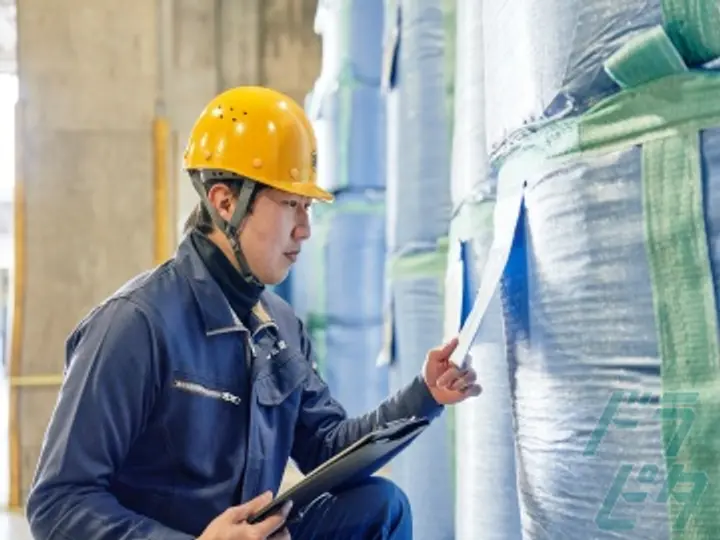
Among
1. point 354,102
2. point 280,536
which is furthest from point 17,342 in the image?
point 280,536

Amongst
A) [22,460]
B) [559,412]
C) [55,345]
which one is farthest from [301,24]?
[559,412]

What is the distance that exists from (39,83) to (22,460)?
1658 mm

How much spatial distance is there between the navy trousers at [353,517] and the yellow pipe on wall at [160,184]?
244 centimetres

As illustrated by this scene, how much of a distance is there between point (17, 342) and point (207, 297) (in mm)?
2607

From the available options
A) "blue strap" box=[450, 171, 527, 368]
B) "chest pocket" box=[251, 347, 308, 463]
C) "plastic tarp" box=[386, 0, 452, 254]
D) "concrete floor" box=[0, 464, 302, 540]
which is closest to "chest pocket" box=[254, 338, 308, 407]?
"chest pocket" box=[251, 347, 308, 463]

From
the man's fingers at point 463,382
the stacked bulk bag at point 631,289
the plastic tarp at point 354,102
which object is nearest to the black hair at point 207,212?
the man's fingers at point 463,382

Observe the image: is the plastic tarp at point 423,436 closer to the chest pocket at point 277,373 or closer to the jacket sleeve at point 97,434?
the chest pocket at point 277,373

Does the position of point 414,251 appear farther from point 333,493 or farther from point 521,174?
point 521,174

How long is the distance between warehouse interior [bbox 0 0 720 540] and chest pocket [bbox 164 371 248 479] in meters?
0.42

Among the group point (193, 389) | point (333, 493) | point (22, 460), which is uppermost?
point (193, 389)

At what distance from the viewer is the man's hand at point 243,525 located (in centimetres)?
123

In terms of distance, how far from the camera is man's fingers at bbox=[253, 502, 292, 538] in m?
1.23

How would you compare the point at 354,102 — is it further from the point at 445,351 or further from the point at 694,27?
the point at 694,27

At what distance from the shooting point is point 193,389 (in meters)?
1.45
